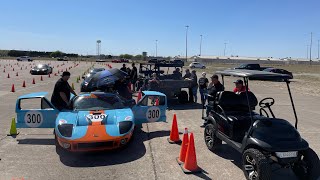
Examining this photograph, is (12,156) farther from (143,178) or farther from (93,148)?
(143,178)

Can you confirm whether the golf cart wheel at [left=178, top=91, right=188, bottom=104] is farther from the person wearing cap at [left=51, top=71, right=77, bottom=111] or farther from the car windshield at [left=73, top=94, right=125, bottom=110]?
the person wearing cap at [left=51, top=71, right=77, bottom=111]

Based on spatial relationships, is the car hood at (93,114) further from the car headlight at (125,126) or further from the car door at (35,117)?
the car door at (35,117)

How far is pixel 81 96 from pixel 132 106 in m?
1.48

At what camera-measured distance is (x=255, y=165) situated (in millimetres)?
5230

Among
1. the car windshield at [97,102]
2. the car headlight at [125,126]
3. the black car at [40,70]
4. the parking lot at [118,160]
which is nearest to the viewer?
the parking lot at [118,160]

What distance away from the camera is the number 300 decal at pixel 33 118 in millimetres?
8188

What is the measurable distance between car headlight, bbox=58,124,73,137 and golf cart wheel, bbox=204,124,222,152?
3129 millimetres

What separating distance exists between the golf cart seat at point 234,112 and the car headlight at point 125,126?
2060 mm

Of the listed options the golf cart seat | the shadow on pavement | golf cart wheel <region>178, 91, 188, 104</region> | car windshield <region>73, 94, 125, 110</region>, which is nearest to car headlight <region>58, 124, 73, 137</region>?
the shadow on pavement

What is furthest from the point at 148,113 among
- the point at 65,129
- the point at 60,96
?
the point at 65,129

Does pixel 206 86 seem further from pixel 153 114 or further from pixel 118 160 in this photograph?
pixel 118 160

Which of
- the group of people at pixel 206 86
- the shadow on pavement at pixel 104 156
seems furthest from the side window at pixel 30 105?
the group of people at pixel 206 86

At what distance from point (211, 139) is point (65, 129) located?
3.29 m

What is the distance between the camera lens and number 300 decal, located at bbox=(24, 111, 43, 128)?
8.19m
